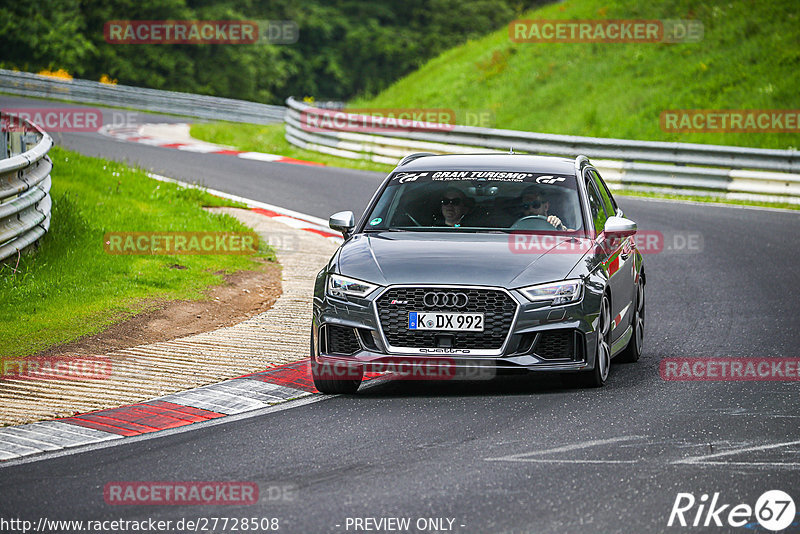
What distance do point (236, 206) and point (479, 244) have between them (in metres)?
10.9

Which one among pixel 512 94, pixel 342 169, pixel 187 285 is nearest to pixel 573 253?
pixel 187 285

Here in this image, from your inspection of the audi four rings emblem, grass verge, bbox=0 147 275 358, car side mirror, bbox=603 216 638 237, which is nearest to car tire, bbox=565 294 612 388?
car side mirror, bbox=603 216 638 237

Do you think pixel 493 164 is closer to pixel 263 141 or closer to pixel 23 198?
Answer: pixel 23 198

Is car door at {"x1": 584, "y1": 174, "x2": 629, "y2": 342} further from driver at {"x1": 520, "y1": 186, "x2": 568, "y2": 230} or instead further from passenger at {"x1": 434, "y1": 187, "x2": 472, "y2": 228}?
passenger at {"x1": 434, "y1": 187, "x2": 472, "y2": 228}

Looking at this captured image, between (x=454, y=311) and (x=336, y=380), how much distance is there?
105 cm

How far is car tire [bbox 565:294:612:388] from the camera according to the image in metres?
8.67

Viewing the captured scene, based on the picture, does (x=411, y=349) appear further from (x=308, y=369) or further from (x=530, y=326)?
(x=308, y=369)

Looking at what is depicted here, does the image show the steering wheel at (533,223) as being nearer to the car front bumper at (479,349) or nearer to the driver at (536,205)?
the driver at (536,205)

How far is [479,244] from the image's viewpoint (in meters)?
8.91

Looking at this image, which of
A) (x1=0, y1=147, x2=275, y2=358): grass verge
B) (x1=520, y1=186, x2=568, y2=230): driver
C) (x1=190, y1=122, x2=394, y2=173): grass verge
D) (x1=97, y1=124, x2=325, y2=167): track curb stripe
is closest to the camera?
(x1=520, y1=186, x2=568, y2=230): driver

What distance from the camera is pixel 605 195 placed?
1081 cm

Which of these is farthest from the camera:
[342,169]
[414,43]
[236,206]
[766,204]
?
[414,43]

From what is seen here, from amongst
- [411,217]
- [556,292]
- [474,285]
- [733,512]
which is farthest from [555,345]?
[733,512]

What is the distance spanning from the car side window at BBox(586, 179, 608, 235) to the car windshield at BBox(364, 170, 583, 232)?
0.21 m
